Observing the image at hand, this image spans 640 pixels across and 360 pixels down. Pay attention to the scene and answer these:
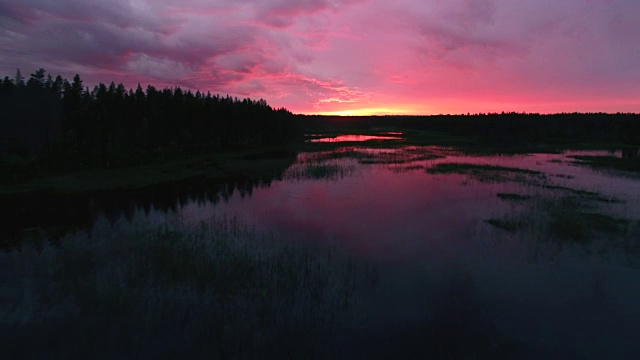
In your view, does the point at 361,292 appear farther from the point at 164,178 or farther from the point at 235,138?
the point at 235,138

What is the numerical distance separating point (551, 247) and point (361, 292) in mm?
13728

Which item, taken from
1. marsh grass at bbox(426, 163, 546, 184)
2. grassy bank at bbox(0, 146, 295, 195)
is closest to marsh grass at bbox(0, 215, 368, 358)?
grassy bank at bbox(0, 146, 295, 195)

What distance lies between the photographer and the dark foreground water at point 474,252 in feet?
41.6

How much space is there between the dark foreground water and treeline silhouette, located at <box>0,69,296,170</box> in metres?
33.3

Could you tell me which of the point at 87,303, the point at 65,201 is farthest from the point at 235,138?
the point at 87,303

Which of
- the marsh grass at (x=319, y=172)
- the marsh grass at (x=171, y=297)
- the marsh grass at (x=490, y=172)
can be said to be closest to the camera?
the marsh grass at (x=171, y=297)

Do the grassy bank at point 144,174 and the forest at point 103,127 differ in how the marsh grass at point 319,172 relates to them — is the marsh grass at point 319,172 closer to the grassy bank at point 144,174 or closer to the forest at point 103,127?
the grassy bank at point 144,174

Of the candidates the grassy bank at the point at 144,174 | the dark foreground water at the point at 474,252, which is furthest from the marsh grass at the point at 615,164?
the grassy bank at the point at 144,174

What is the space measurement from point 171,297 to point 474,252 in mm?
17094

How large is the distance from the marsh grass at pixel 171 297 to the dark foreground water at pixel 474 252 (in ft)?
5.79

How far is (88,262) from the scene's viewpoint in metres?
18.2

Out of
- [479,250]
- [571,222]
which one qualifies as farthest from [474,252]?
[571,222]

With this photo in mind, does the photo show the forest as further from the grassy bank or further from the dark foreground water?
the dark foreground water

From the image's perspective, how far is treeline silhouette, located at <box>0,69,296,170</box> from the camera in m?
51.5
